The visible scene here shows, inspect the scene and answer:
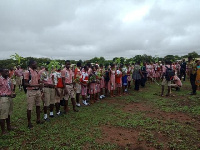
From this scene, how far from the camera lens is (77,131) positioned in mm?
4938

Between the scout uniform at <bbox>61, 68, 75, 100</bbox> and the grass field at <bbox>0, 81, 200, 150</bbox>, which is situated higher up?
the scout uniform at <bbox>61, 68, 75, 100</bbox>

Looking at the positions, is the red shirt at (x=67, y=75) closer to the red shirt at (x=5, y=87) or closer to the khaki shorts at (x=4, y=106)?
the red shirt at (x=5, y=87)

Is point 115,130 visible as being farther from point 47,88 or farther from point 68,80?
point 47,88

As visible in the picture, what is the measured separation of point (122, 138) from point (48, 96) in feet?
10.3

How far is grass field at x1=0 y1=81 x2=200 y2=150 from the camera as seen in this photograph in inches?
164

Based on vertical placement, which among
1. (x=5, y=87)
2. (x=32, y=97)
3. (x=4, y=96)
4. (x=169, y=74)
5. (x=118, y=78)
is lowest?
(x=32, y=97)

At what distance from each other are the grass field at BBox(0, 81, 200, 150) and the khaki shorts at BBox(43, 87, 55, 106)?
2.36 ft

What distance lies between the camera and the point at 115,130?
16.4ft

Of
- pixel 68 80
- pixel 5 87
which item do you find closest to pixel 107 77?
pixel 68 80

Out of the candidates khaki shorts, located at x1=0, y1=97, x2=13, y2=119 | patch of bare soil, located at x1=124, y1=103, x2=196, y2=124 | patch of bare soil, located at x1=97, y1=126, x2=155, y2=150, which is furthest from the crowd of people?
patch of bare soil, located at x1=97, y1=126, x2=155, y2=150

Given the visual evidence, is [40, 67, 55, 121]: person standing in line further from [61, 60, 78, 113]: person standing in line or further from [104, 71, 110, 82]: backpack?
[104, 71, 110, 82]: backpack

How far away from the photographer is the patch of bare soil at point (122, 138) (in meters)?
4.08

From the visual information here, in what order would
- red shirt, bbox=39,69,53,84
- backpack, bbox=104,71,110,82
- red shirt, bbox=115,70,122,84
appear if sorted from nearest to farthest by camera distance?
red shirt, bbox=39,69,53,84 → backpack, bbox=104,71,110,82 → red shirt, bbox=115,70,122,84

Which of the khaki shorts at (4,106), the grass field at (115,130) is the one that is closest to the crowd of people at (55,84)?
the khaki shorts at (4,106)
